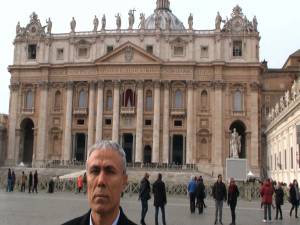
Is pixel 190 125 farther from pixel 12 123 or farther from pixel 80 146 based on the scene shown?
pixel 12 123

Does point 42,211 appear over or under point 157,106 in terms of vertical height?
under

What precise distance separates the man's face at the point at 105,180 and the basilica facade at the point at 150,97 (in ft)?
178

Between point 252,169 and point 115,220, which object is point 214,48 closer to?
point 252,169

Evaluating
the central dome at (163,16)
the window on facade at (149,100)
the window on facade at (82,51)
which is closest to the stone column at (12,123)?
the window on facade at (82,51)

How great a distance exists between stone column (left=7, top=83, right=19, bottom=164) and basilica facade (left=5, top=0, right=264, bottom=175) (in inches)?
4.8

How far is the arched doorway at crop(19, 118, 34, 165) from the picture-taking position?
2473 inches

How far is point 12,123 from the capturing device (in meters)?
62.1

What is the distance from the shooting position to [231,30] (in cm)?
6044

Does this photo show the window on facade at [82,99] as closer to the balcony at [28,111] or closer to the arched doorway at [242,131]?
the balcony at [28,111]

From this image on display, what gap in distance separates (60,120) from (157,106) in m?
12.5

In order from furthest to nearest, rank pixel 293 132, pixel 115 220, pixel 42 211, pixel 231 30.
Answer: pixel 231 30 < pixel 293 132 < pixel 42 211 < pixel 115 220

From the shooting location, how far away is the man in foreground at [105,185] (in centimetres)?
281

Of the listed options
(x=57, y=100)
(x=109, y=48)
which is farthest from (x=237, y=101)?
(x=57, y=100)

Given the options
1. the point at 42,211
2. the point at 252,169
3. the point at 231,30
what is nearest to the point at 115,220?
the point at 42,211
